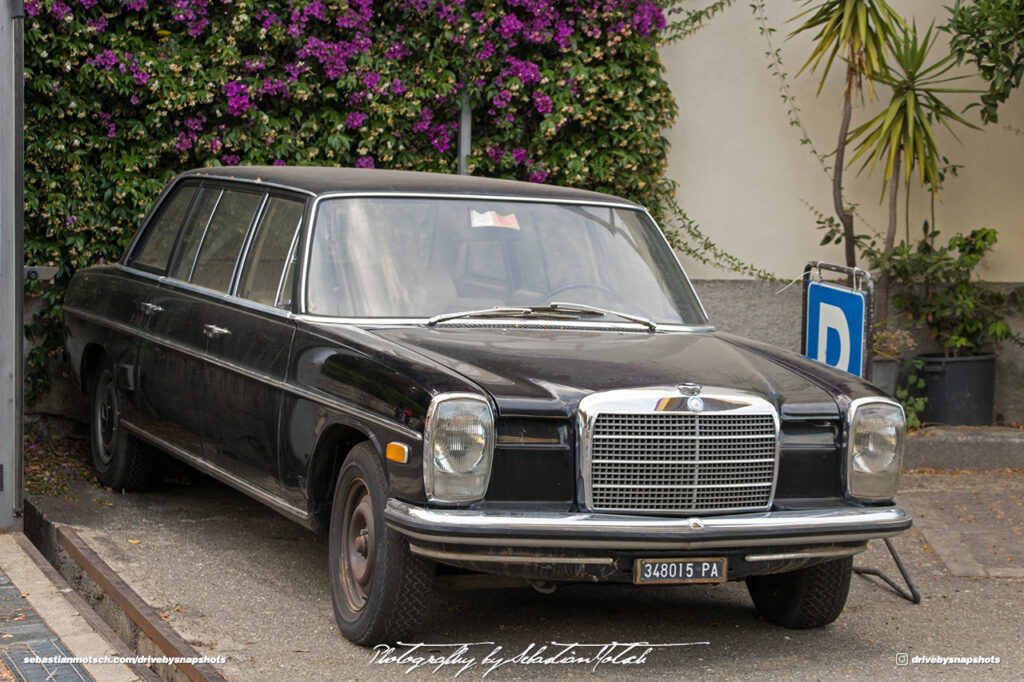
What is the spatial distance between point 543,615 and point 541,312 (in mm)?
1238

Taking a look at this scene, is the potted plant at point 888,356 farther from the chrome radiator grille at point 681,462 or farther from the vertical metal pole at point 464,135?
the chrome radiator grille at point 681,462

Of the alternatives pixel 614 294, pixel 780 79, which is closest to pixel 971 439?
pixel 780 79

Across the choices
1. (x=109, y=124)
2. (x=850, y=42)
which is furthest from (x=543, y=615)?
(x=850, y=42)

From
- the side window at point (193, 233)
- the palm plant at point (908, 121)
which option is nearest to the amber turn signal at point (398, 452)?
the side window at point (193, 233)

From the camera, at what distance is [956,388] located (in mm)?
9336

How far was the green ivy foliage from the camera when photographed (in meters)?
8.63

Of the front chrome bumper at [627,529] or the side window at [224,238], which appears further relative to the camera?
the side window at [224,238]

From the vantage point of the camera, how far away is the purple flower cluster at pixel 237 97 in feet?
29.0

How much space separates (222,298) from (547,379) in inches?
83.7

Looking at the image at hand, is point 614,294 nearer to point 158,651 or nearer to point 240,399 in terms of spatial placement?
point 240,399

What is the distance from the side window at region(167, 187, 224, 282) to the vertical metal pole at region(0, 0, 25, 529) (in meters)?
0.75

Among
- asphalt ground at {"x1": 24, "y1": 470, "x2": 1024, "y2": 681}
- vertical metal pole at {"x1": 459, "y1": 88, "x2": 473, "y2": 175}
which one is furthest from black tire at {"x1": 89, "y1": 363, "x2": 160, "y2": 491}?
vertical metal pole at {"x1": 459, "y1": 88, "x2": 473, "y2": 175}
